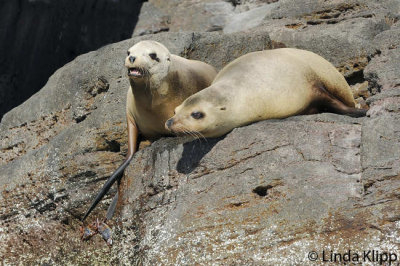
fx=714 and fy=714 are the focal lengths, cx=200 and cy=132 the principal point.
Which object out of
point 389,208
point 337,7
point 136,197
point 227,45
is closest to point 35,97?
point 227,45

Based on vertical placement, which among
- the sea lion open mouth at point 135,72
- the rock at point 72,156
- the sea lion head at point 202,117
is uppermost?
the sea lion open mouth at point 135,72

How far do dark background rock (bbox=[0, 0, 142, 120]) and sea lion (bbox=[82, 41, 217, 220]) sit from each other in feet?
18.2

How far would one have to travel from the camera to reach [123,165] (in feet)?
22.8

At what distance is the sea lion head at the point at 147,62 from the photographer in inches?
272

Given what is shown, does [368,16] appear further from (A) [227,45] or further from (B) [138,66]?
(B) [138,66]

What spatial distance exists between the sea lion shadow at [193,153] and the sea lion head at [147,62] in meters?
1.09

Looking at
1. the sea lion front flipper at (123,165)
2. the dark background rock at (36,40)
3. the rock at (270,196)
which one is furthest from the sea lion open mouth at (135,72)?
the dark background rock at (36,40)

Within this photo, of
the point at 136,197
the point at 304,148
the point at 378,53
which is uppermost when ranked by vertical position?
the point at 378,53

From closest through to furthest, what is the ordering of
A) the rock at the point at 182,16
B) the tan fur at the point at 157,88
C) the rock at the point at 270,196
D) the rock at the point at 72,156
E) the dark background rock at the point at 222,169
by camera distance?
the rock at the point at 270,196 < the dark background rock at the point at 222,169 < the tan fur at the point at 157,88 < the rock at the point at 72,156 < the rock at the point at 182,16

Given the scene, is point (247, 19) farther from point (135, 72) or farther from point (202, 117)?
point (202, 117)

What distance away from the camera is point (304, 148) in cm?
568

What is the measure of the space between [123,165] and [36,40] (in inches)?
242

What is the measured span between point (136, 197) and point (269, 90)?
1.52 metres

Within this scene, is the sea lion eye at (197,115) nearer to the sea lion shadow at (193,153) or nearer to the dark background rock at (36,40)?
the sea lion shadow at (193,153)
